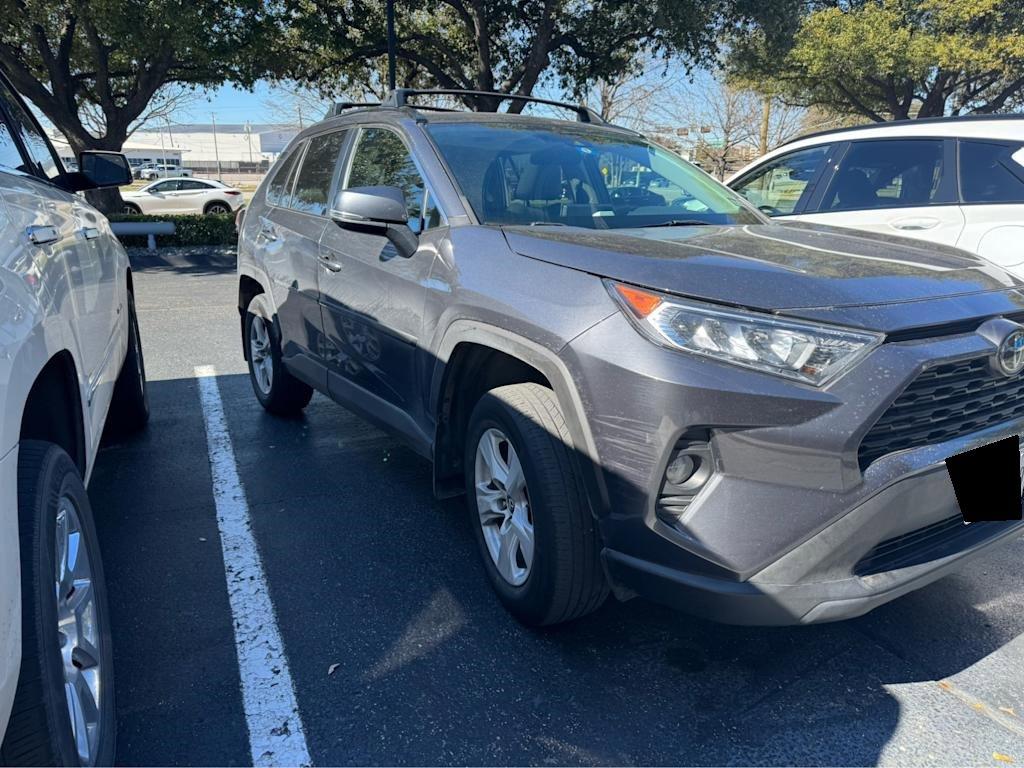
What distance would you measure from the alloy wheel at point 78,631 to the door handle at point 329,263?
182 cm

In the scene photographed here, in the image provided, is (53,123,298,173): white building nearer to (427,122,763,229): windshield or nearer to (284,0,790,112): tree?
(284,0,790,112): tree

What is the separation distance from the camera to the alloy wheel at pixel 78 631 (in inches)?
67.2

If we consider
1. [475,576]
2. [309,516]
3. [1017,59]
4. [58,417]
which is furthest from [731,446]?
[1017,59]

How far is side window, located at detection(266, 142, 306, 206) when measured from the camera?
4441 mm

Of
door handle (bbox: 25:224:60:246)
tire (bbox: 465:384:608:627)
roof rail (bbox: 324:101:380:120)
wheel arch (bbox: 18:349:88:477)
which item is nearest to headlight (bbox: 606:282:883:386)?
tire (bbox: 465:384:608:627)

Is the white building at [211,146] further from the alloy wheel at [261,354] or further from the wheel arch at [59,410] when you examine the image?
the wheel arch at [59,410]

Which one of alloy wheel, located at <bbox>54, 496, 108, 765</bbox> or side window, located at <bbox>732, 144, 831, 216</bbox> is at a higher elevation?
side window, located at <bbox>732, 144, 831, 216</bbox>

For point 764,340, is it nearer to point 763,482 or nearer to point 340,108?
point 763,482

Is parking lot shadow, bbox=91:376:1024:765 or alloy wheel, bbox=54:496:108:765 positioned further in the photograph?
parking lot shadow, bbox=91:376:1024:765

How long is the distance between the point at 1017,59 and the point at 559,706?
21.7 metres

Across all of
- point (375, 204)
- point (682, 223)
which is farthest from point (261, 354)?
point (682, 223)

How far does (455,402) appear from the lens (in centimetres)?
287

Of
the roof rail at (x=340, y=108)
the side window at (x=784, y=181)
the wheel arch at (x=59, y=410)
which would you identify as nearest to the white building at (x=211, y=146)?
the side window at (x=784, y=181)

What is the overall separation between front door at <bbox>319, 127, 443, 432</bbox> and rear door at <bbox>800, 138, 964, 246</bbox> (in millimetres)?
3095
